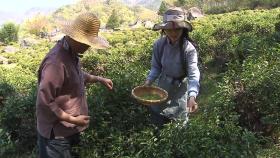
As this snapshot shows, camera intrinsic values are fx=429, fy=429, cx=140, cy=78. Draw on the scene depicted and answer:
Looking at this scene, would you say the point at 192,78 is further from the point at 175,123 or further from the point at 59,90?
the point at 59,90

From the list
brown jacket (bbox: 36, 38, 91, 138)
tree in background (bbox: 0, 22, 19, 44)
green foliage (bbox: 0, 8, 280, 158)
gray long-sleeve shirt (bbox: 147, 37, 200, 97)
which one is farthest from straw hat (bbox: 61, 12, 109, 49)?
tree in background (bbox: 0, 22, 19, 44)

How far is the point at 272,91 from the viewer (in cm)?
446

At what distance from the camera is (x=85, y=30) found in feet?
10.2

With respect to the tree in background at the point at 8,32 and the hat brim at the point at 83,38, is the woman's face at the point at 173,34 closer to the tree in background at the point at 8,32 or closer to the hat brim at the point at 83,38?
the hat brim at the point at 83,38

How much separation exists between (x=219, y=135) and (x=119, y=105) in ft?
3.65

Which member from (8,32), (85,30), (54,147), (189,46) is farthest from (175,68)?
(8,32)

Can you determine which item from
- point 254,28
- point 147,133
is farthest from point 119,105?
point 254,28

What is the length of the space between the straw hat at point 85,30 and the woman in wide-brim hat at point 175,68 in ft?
1.85

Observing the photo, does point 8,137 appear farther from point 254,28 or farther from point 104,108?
point 254,28

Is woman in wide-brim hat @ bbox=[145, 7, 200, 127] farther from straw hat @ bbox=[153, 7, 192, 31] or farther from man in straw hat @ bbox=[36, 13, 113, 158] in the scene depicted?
man in straw hat @ bbox=[36, 13, 113, 158]

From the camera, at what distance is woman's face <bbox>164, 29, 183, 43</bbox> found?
11.4 ft

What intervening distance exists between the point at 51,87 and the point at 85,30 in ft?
1.60

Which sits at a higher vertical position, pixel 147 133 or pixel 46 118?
pixel 46 118

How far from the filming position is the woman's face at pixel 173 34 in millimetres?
3473
